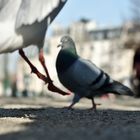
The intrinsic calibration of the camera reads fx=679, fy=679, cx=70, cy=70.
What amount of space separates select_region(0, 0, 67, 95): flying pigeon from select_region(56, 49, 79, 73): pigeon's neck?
7.13 ft

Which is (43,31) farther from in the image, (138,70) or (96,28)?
(96,28)

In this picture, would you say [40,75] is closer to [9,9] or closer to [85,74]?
[85,74]

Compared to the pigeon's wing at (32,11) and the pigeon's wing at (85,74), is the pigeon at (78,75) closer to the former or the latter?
the pigeon's wing at (85,74)

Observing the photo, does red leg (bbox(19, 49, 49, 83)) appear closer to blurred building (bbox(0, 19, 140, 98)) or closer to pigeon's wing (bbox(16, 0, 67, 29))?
pigeon's wing (bbox(16, 0, 67, 29))

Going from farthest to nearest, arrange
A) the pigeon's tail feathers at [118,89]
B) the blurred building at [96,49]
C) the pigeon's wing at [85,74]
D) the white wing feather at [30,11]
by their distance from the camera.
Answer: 1. the blurred building at [96,49]
2. the pigeon's tail feathers at [118,89]
3. the pigeon's wing at [85,74]
4. the white wing feather at [30,11]

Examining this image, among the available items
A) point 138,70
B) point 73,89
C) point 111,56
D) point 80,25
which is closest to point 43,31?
point 73,89

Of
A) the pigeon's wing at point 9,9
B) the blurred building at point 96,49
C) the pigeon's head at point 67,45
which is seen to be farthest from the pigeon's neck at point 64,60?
the blurred building at point 96,49

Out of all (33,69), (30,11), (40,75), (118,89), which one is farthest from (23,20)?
(118,89)

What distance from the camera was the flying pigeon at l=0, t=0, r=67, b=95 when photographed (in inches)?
297

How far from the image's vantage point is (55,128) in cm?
743

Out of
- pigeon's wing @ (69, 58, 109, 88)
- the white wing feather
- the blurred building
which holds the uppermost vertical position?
the blurred building

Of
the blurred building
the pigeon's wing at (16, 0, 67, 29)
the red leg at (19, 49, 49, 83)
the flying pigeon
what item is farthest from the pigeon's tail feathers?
the blurred building

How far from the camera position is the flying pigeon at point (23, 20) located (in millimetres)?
7547

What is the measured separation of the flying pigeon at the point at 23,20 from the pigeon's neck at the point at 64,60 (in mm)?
2174
